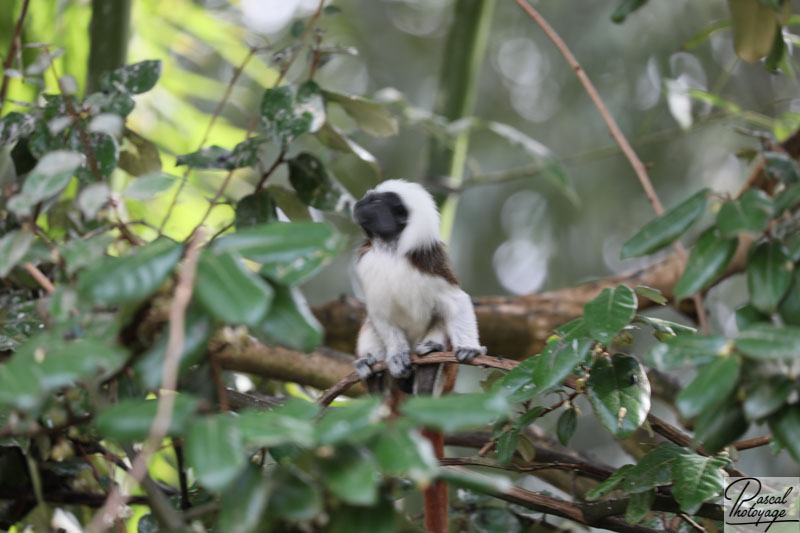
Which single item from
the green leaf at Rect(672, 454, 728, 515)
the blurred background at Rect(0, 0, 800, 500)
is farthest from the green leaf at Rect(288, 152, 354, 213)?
the blurred background at Rect(0, 0, 800, 500)

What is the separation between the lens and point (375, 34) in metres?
10.4

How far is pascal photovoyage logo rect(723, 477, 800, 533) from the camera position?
1.51 meters

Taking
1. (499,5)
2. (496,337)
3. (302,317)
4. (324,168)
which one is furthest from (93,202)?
(499,5)

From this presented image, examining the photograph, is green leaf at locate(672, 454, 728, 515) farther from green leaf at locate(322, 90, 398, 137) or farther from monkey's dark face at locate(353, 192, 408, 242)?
green leaf at locate(322, 90, 398, 137)

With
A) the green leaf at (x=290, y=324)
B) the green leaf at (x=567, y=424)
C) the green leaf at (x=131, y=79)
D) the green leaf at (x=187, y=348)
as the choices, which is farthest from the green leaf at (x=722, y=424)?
the green leaf at (x=131, y=79)

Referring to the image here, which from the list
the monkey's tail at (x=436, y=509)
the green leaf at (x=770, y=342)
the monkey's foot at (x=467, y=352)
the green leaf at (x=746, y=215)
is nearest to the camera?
the green leaf at (x=770, y=342)

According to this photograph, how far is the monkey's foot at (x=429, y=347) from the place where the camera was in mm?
2232

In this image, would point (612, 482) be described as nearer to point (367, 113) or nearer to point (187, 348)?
point (187, 348)

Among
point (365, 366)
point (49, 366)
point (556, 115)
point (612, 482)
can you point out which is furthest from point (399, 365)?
point (556, 115)

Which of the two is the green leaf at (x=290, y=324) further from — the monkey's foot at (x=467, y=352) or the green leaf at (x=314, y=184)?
the green leaf at (x=314, y=184)

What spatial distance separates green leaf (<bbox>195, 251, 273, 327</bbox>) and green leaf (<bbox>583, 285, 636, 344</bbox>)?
58cm

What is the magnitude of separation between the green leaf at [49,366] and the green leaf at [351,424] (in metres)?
0.26

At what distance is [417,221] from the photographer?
89.8 inches

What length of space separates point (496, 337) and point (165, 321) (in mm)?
1866
